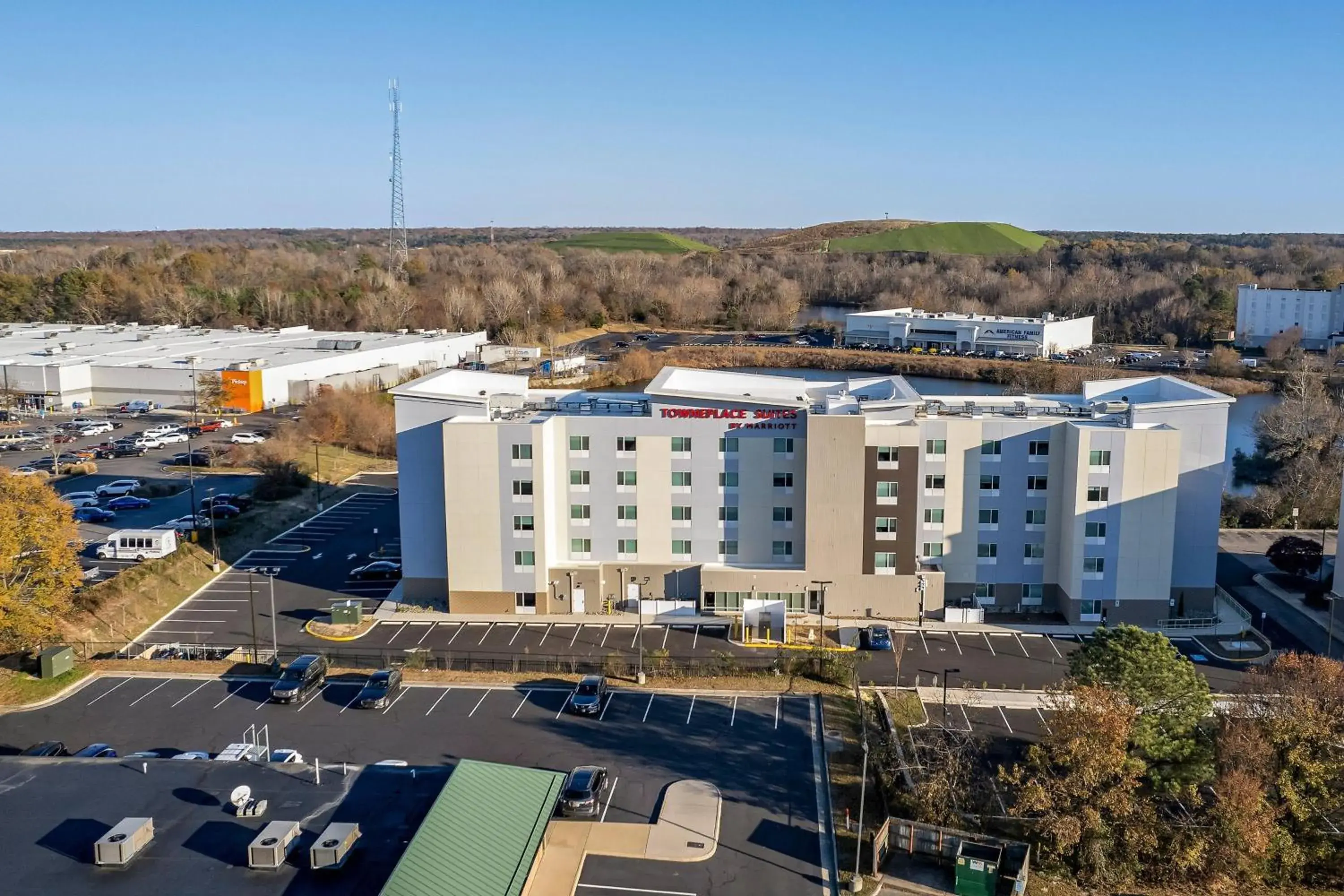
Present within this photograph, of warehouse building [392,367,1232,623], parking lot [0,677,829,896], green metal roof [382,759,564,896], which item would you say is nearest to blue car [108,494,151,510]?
warehouse building [392,367,1232,623]

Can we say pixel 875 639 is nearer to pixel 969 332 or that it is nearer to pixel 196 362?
pixel 196 362

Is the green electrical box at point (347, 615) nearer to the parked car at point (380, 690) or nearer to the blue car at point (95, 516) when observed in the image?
the parked car at point (380, 690)

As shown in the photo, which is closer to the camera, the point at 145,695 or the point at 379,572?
the point at 145,695

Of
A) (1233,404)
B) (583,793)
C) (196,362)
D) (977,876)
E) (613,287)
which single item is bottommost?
(977,876)

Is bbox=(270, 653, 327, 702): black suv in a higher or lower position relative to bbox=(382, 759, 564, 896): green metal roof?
lower

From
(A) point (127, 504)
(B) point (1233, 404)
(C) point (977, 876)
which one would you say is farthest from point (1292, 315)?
(A) point (127, 504)

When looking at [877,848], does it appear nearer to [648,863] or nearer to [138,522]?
[648,863]

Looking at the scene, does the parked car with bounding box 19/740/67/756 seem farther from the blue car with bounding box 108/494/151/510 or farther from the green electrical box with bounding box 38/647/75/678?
the blue car with bounding box 108/494/151/510

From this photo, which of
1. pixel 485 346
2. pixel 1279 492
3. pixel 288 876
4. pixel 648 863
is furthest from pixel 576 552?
pixel 485 346
